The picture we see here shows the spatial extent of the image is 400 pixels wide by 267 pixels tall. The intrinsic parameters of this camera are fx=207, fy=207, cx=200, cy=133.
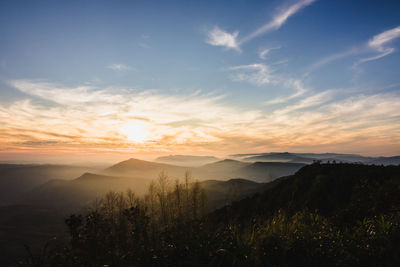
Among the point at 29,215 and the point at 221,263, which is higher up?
the point at 221,263

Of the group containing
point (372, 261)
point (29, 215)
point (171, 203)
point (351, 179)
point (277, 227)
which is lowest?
point (29, 215)

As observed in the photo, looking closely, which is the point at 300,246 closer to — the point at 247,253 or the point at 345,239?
the point at 247,253

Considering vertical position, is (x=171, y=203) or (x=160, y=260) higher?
(x=160, y=260)

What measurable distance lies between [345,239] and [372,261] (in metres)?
0.82

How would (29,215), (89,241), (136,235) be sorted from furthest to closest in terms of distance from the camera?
(29,215), (136,235), (89,241)

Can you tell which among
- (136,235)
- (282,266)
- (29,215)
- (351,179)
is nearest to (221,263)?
(282,266)

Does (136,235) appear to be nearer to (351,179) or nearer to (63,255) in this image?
(63,255)

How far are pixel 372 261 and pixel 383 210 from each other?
3870mm

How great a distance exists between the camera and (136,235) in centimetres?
495

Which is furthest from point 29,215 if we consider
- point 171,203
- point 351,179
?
point 351,179

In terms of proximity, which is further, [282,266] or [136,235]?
[136,235]

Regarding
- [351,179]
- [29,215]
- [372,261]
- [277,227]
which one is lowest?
[29,215]

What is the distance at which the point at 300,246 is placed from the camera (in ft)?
13.3

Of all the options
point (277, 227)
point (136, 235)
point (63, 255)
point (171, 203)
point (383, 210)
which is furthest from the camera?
point (171, 203)
